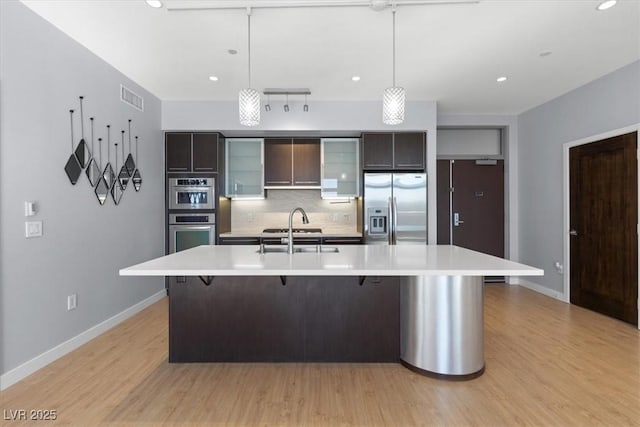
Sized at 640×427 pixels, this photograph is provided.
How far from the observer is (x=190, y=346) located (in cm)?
263

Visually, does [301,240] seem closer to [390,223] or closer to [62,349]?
[390,223]

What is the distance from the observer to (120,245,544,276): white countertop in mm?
1935

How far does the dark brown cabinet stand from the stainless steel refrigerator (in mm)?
867

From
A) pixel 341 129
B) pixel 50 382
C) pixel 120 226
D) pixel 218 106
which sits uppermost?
pixel 218 106

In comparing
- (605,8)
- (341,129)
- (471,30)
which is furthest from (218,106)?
Result: (605,8)

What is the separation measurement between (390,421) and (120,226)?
10.8 ft

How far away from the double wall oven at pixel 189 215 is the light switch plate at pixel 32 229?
2.14 m

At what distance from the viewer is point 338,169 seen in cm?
504

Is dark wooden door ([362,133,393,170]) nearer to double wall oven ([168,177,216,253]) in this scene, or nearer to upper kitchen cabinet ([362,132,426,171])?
upper kitchen cabinet ([362,132,426,171])

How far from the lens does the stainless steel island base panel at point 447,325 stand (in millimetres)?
2279

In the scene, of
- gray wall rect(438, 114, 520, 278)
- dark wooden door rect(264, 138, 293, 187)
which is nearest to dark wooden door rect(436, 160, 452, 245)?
gray wall rect(438, 114, 520, 278)

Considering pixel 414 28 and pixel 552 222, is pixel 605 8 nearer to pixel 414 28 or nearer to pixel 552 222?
pixel 414 28

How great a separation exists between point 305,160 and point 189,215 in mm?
1814

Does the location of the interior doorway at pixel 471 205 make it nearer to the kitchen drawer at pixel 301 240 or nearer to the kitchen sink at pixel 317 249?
the kitchen drawer at pixel 301 240
